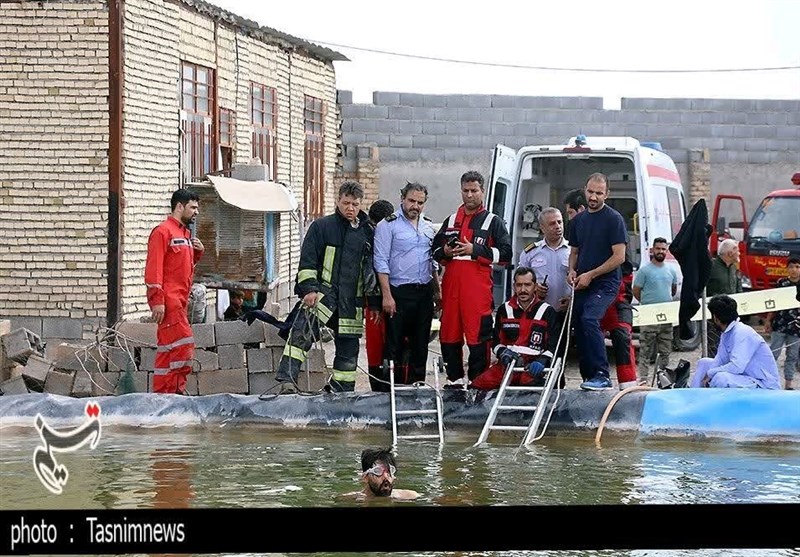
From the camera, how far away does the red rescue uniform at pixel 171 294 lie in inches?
449

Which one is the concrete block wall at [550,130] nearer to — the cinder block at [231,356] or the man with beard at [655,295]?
the man with beard at [655,295]

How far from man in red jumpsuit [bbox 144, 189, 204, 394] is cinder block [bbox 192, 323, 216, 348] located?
2.06 ft

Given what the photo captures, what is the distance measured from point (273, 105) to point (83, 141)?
22.1 ft

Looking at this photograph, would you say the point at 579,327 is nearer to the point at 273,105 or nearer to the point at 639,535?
the point at 639,535

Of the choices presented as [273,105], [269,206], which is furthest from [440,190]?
[269,206]

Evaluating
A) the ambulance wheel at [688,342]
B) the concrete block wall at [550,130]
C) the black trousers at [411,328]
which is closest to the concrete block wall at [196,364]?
the black trousers at [411,328]

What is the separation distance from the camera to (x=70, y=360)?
1269 centimetres

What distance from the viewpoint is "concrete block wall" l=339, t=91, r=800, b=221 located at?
90.6 ft

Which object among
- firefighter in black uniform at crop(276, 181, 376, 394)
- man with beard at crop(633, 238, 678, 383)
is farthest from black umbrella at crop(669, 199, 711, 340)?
firefighter in black uniform at crop(276, 181, 376, 394)

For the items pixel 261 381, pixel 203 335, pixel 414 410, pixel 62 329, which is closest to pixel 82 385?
pixel 203 335

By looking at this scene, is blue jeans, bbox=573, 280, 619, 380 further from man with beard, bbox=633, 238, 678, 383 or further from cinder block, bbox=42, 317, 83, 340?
cinder block, bbox=42, 317, 83, 340

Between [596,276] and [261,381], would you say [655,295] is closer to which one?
[596,276]

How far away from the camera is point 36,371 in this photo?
12727 mm

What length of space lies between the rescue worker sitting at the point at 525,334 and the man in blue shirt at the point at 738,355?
131 cm
